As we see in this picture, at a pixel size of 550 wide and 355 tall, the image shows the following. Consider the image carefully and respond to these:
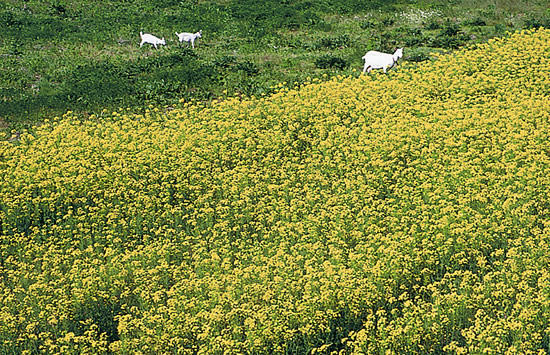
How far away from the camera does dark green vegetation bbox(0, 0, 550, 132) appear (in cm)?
2600

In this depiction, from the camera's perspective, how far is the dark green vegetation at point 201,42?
26000 millimetres

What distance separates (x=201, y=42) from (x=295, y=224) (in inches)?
674

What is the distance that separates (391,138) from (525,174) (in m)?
3.80

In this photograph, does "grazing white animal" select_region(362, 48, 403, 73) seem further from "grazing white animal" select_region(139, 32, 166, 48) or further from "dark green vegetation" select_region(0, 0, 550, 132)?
"grazing white animal" select_region(139, 32, 166, 48)

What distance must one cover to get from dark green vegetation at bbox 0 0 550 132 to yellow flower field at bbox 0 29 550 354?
2.31m

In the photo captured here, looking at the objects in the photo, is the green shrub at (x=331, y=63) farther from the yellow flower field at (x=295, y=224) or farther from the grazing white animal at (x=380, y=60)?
the yellow flower field at (x=295, y=224)

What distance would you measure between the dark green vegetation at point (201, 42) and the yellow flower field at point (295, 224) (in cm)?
231

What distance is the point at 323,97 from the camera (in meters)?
23.2

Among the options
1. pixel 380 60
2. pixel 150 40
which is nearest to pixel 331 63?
pixel 380 60

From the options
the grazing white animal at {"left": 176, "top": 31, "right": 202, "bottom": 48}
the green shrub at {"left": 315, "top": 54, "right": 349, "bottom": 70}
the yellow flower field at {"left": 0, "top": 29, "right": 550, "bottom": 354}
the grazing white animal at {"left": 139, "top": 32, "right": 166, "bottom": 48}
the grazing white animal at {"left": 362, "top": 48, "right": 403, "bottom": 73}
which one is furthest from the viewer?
the grazing white animal at {"left": 176, "top": 31, "right": 202, "bottom": 48}

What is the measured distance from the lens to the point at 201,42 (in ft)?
103

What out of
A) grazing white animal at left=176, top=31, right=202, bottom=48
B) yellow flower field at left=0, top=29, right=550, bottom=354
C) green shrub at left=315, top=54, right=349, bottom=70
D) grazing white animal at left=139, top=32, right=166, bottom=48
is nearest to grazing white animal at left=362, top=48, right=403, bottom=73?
yellow flower field at left=0, top=29, right=550, bottom=354

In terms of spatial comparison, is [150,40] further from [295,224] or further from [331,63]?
[295,224]

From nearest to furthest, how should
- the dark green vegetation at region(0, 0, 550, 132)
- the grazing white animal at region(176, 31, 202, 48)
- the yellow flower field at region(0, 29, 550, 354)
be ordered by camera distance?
the yellow flower field at region(0, 29, 550, 354) < the dark green vegetation at region(0, 0, 550, 132) < the grazing white animal at region(176, 31, 202, 48)
